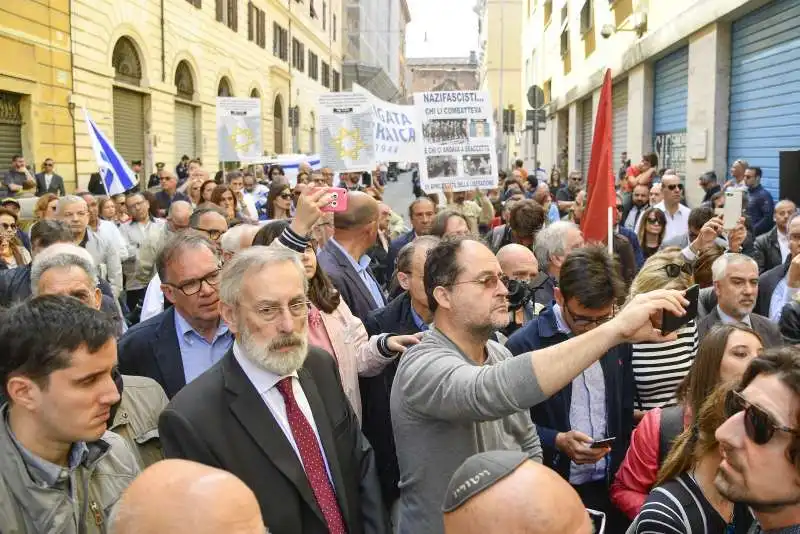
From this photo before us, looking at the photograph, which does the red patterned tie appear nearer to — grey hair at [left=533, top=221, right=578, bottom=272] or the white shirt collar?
the white shirt collar

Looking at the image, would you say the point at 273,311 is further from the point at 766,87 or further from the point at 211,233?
the point at 766,87

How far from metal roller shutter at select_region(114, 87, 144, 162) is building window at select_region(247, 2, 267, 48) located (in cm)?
1168

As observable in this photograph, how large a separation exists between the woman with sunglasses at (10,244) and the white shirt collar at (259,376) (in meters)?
4.64

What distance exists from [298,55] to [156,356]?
41855 millimetres

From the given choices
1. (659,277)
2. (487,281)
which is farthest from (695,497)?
(659,277)

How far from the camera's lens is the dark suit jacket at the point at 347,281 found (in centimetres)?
472

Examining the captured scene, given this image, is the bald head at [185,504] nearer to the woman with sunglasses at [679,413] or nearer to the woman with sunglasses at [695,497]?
the woman with sunglasses at [695,497]

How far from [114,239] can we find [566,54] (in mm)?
21985

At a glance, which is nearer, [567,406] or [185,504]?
[185,504]

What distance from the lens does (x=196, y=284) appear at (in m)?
3.68

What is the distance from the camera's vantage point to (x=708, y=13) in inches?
485

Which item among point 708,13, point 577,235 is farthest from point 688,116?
point 577,235

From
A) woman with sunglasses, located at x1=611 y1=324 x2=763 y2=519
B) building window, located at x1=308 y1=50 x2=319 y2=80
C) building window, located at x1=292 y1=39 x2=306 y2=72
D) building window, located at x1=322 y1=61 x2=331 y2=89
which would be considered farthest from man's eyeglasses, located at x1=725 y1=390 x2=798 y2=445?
building window, located at x1=322 y1=61 x2=331 y2=89

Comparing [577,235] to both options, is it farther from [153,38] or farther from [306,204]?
[153,38]
